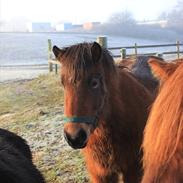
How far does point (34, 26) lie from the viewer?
62.5 m

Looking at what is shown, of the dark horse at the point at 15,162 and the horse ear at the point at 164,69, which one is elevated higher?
the horse ear at the point at 164,69

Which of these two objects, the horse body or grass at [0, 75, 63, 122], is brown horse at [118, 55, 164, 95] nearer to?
the horse body

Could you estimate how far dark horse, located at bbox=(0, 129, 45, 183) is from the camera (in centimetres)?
287

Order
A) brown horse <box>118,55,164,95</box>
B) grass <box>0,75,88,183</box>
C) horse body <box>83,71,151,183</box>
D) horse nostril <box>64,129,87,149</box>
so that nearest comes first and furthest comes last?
horse nostril <box>64,129,87,149</box>
horse body <box>83,71,151,183</box>
brown horse <box>118,55,164,95</box>
grass <box>0,75,88,183</box>

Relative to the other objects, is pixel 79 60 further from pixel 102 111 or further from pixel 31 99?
pixel 31 99

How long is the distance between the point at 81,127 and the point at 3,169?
0.72 m

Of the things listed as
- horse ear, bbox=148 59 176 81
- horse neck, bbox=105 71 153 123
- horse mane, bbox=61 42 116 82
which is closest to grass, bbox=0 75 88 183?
horse neck, bbox=105 71 153 123

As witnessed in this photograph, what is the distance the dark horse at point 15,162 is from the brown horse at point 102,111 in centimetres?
47

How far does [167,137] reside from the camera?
4.83 ft

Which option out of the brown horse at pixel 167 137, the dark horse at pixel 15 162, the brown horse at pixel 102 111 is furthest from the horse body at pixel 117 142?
the brown horse at pixel 167 137

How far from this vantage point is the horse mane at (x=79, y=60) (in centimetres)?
332

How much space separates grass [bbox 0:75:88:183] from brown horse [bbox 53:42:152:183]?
1.54 metres

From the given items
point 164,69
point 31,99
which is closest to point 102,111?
point 164,69

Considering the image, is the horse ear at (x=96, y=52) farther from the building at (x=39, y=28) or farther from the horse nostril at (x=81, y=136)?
the building at (x=39, y=28)
